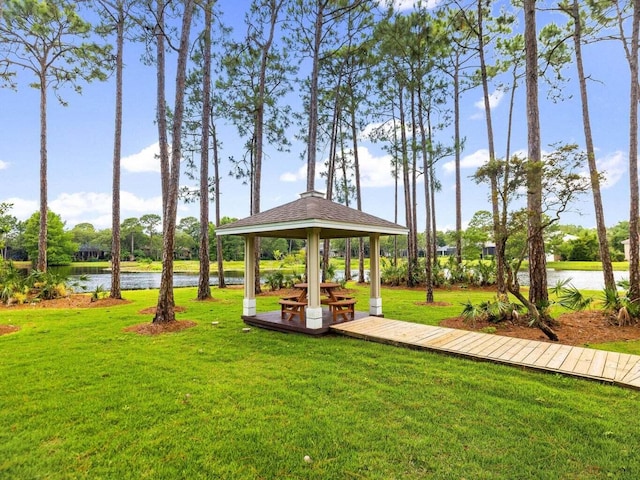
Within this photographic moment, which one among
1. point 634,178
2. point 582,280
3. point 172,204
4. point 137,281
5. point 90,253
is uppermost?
point 634,178

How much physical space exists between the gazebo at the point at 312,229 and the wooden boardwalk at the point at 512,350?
85 cm

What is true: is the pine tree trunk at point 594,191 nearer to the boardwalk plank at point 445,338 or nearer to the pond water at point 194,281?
the boardwalk plank at point 445,338

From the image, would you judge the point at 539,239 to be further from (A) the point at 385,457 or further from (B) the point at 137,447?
(B) the point at 137,447

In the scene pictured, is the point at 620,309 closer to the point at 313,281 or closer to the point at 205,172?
the point at 313,281

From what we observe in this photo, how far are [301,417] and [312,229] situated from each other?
3.60m

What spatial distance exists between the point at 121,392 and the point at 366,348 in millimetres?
3386

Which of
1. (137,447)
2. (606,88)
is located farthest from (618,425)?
(606,88)

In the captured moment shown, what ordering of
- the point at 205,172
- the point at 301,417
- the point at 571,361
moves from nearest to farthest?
the point at 301,417 < the point at 571,361 < the point at 205,172

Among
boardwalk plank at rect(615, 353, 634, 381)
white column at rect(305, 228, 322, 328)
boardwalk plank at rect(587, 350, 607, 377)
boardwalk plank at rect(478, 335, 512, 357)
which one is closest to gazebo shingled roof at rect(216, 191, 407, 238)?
white column at rect(305, 228, 322, 328)

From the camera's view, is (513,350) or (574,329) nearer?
(513,350)

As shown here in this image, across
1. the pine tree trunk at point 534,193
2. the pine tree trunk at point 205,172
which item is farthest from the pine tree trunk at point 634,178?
the pine tree trunk at point 205,172

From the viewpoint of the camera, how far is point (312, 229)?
20.0 ft

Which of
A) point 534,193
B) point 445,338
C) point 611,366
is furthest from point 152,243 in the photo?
point 611,366

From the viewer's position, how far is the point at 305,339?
232 inches
